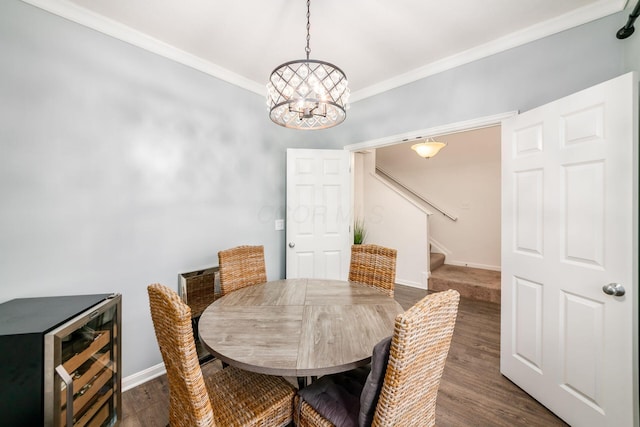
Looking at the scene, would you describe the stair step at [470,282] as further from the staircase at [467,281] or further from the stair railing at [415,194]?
the stair railing at [415,194]

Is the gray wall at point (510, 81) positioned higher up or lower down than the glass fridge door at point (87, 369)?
higher up

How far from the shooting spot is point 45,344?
1.16 meters


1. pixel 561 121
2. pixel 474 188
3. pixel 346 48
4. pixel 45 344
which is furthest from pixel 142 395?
pixel 474 188

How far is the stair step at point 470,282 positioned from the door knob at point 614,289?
2.47 metres

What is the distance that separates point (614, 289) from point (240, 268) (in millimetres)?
2367

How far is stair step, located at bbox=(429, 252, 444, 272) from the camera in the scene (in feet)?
15.0

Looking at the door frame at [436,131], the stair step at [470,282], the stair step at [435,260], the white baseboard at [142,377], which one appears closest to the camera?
the white baseboard at [142,377]

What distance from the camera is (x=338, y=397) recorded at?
1.17 metres

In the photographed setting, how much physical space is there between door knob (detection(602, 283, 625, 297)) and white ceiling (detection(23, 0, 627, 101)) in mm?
1799

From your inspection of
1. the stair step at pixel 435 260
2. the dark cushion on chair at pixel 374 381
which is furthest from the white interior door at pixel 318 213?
the stair step at pixel 435 260

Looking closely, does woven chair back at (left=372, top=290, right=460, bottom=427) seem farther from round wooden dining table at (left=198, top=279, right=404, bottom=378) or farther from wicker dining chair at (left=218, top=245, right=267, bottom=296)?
wicker dining chair at (left=218, top=245, right=267, bottom=296)

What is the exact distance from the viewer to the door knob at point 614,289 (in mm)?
1337

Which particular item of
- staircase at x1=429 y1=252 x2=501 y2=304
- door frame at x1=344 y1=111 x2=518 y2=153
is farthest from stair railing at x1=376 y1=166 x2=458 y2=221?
door frame at x1=344 y1=111 x2=518 y2=153

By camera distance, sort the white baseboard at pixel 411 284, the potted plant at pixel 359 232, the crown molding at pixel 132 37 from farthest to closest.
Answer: the potted plant at pixel 359 232 → the white baseboard at pixel 411 284 → the crown molding at pixel 132 37
